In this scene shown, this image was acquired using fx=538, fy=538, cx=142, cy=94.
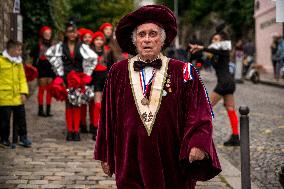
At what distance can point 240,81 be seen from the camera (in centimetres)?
2270

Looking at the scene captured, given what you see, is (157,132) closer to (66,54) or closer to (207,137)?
(207,137)

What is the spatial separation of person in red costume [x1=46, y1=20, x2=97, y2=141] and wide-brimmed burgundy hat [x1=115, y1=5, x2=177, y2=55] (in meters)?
5.01

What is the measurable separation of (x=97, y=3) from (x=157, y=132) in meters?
34.3

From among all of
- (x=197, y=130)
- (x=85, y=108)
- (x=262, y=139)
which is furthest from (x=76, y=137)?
(x=197, y=130)

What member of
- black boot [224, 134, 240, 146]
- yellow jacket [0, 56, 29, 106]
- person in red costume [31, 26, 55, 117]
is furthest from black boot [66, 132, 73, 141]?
person in red costume [31, 26, 55, 117]

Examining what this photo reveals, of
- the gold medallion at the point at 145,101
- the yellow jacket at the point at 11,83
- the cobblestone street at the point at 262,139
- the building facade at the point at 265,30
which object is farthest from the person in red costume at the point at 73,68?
the building facade at the point at 265,30

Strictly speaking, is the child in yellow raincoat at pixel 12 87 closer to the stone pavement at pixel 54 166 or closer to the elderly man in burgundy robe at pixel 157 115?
the stone pavement at pixel 54 166

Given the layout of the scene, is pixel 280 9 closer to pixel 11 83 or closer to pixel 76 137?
pixel 11 83

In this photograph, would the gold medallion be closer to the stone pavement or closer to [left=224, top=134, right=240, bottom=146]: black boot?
the stone pavement

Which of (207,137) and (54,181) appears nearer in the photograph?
(207,137)

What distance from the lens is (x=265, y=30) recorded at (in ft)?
104

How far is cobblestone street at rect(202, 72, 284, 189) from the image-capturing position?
6293 mm

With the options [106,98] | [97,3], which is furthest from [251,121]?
[97,3]

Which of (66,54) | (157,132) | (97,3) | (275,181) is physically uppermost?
(97,3)
